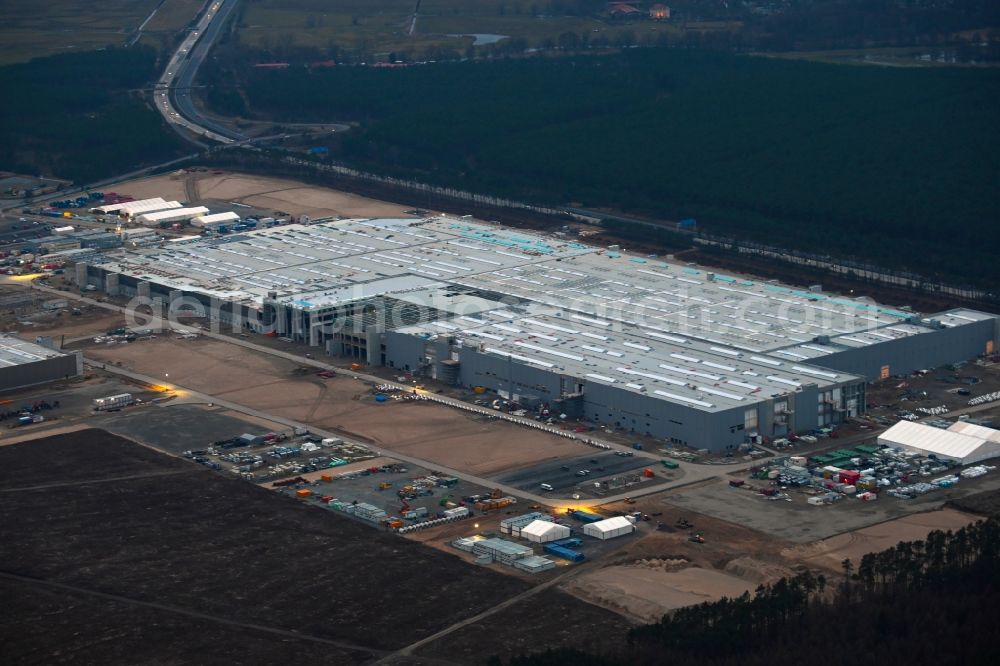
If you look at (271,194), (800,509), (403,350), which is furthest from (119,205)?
(800,509)

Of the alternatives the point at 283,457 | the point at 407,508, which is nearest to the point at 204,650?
the point at 407,508

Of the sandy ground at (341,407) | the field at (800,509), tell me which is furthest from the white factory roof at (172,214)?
the field at (800,509)

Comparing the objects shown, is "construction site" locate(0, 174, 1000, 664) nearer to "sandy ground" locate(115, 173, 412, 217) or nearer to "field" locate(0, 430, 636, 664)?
"field" locate(0, 430, 636, 664)

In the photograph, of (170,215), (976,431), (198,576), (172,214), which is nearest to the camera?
(198,576)

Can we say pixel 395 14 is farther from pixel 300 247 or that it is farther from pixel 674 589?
pixel 674 589

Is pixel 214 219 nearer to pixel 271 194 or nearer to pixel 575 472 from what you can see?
pixel 271 194

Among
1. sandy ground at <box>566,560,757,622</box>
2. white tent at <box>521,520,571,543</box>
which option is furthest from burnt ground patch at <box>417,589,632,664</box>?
white tent at <box>521,520,571,543</box>

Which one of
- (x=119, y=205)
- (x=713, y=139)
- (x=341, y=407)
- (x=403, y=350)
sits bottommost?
(x=341, y=407)

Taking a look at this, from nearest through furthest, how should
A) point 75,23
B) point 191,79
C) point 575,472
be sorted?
point 575,472 < point 191,79 < point 75,23
